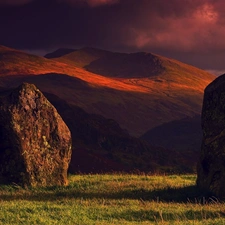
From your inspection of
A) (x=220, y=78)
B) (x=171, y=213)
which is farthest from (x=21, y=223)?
(x=220, y=78)

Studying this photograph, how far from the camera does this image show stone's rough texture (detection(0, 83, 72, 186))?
2248cm

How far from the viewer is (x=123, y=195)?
2003 centimetres

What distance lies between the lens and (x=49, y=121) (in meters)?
24.4

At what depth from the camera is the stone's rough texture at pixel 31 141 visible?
22.5m

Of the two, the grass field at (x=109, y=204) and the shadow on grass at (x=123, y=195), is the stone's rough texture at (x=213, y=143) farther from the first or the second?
the grass field at (x=109, y=204)

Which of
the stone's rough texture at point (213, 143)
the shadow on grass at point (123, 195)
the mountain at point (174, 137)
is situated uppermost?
the stone's rough texture at point (213, 143)

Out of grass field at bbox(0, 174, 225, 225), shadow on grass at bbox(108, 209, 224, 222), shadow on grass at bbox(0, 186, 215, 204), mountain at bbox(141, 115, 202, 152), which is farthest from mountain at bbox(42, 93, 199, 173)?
mountain at bbox(141, 115, 202, 152)

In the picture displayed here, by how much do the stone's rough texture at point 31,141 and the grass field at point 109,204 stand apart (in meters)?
0.89

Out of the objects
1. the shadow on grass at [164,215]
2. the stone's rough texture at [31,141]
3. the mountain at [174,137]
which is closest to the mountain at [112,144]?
the stone's rough texture at [31,141]

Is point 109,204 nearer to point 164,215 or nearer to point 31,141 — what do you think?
point 164,215

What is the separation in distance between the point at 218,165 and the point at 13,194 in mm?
9203

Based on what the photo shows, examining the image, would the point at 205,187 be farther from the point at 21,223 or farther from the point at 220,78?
the point at 21,223

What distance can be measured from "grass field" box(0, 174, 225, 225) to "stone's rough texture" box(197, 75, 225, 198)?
2.36 ft

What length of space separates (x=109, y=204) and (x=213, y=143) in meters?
6.36
